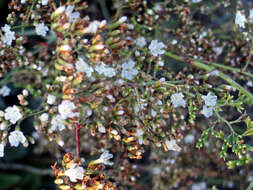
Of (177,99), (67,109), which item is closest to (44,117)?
(67,109)

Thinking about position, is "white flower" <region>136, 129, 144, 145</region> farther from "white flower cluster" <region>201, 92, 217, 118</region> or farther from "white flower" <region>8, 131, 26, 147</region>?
"white flower" <region>8, 131, 26, 147</region>

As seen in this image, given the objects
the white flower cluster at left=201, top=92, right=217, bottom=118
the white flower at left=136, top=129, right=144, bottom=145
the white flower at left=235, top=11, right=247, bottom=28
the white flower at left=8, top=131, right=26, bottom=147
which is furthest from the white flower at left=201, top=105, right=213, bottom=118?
the white flower at left=8, top=131, right=26, bottom=147

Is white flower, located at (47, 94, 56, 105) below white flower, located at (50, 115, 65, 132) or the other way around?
the other way around

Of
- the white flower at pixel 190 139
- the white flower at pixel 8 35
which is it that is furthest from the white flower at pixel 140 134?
the white flower at pixel 8 35

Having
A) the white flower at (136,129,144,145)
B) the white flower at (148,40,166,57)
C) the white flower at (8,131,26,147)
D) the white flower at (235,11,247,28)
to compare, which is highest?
the white flower at (235,11,247,28)

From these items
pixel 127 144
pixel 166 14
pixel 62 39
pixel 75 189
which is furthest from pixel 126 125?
pixel 166 14

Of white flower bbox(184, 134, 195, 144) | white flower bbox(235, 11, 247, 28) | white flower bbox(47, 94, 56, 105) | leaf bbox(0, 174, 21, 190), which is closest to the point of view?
white flower bbox(47, 94, 56, 105)
